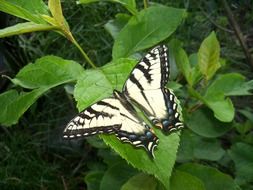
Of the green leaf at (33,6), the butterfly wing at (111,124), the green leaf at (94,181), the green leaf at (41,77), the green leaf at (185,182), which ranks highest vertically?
the green leaf at (33,6)

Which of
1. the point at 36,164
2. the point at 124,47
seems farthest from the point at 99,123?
the point at 36,164

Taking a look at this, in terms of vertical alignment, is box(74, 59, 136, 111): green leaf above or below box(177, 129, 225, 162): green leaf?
above

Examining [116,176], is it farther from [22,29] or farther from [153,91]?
[22,29]

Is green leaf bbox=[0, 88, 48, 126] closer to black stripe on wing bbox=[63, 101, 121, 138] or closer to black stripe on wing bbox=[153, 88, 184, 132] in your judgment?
black stripe on wing bbox=[63, 101, 121, 138]

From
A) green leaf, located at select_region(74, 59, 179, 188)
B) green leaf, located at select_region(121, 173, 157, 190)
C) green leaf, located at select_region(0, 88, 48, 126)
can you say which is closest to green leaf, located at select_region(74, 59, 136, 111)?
green leaf, located at select_region(74, 59, 179, 188)

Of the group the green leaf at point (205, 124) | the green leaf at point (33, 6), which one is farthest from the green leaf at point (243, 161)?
the green leaf at point (33, 6)

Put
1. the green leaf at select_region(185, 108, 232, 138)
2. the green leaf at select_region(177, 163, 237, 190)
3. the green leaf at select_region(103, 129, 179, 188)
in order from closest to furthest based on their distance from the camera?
the green leaf at select_region(103, 129, 179, 188) < the green leaf at select_region(177, 163, 237, 190) < the green leaf at select_region(185, 108, 232, 138)

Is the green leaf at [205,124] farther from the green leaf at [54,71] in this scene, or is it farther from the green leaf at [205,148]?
the green leaf at [54,71]

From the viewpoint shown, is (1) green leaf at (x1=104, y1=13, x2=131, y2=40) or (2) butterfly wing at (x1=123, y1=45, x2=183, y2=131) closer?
(2) butterfly wing at (x1=123, y1=45, x2=183, y2=131)
